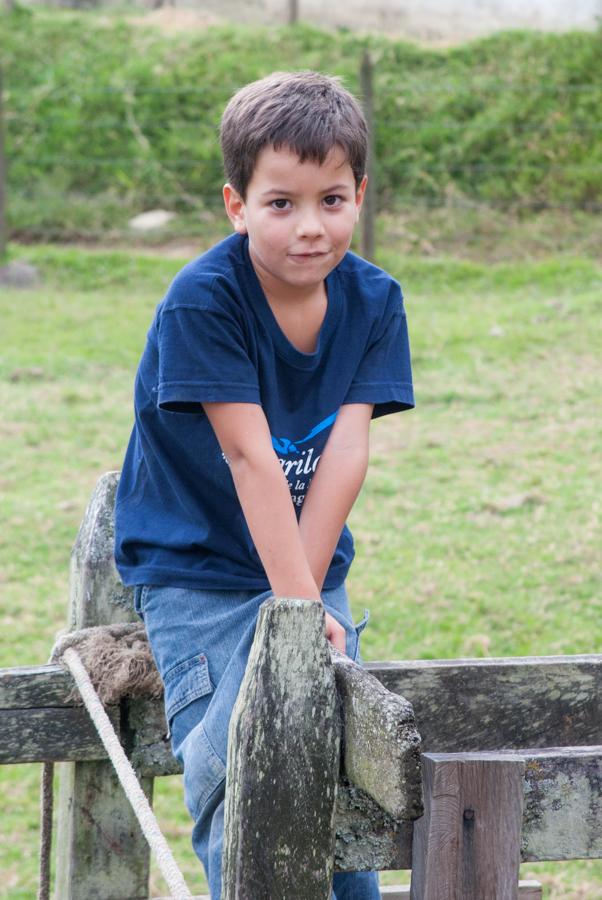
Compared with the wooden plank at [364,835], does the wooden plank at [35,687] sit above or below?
above

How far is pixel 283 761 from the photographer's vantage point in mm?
1483

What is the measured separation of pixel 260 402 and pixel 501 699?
64 centimetres

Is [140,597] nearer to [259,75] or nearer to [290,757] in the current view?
[290,757]

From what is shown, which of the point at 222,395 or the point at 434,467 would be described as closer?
the point at 222,395

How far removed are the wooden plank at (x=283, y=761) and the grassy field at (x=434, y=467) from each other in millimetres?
2399

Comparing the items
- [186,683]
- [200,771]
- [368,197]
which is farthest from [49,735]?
[368,197]

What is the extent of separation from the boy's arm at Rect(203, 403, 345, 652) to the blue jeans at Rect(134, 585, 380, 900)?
3.7 inches

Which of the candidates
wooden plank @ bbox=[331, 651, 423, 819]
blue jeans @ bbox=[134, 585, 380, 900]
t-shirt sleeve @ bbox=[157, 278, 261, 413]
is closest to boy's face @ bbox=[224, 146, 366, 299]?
t-shirt sleeve @ bbox=[157, 278, 261, 413]

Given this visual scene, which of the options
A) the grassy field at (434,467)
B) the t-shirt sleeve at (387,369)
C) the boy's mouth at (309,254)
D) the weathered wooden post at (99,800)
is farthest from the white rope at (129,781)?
the grassy field at (434,467)

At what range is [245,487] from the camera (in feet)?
6.58

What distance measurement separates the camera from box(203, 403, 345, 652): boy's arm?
196 cm

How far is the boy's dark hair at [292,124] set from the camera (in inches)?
79.3

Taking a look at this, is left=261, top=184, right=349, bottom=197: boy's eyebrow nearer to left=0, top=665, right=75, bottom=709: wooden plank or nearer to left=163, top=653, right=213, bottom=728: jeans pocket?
left=163, top=653, right=213, bottom=728: jeans pocket

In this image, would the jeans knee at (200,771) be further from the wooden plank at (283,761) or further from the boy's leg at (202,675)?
the wooden plank at (283,761)
